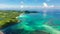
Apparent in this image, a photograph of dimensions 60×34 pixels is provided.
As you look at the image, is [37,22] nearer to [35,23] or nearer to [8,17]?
[35,23]

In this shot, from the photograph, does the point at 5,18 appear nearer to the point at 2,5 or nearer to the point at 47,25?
the point at 2,5

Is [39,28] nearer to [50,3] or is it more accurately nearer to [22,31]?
[22,31]

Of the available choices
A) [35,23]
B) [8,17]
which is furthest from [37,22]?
[8,17]

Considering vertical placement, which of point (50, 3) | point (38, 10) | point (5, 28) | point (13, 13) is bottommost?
point (5, 28)

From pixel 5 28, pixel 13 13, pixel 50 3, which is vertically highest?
pixel 50 3

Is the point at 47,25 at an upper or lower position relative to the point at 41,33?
upper

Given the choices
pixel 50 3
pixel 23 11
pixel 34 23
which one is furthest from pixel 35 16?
pixel 50 3

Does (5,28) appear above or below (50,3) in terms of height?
below

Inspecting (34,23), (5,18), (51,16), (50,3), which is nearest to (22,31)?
(34,23)
